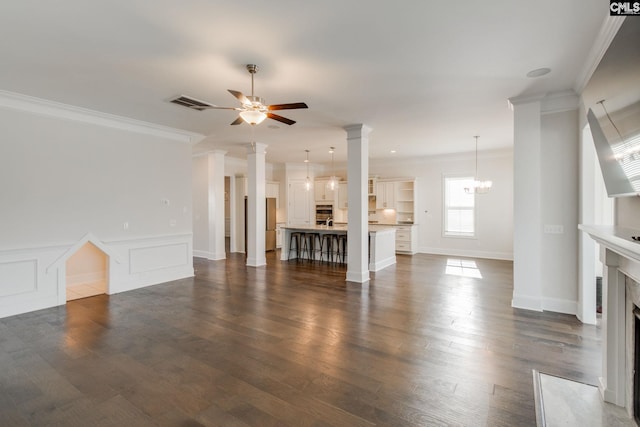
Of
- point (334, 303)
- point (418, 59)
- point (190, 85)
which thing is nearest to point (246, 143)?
point (190, 85)

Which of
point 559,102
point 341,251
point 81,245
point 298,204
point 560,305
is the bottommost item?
point 560,305

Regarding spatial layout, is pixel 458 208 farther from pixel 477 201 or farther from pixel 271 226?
pixel 271 226

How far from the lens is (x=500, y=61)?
3.16 meters

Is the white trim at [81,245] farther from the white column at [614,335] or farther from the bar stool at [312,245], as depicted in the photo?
the white column at [614,335]

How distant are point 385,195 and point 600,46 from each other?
7021 millimetres

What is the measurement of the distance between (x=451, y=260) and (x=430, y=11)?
682 cm

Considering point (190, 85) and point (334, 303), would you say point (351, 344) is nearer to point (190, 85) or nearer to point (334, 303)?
point (334, 303)

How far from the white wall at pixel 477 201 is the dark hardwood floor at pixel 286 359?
3.67 metres

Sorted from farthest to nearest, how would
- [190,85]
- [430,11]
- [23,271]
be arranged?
[23,271], [190,85], [430,11]

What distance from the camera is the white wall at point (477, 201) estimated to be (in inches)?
323

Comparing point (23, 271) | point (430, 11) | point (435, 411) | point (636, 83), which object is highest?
point (430, 11)

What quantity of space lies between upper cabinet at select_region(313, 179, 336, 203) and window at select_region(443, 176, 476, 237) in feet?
11.9

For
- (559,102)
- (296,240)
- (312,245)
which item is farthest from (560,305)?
(296,240)

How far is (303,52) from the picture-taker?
9.78 feet
